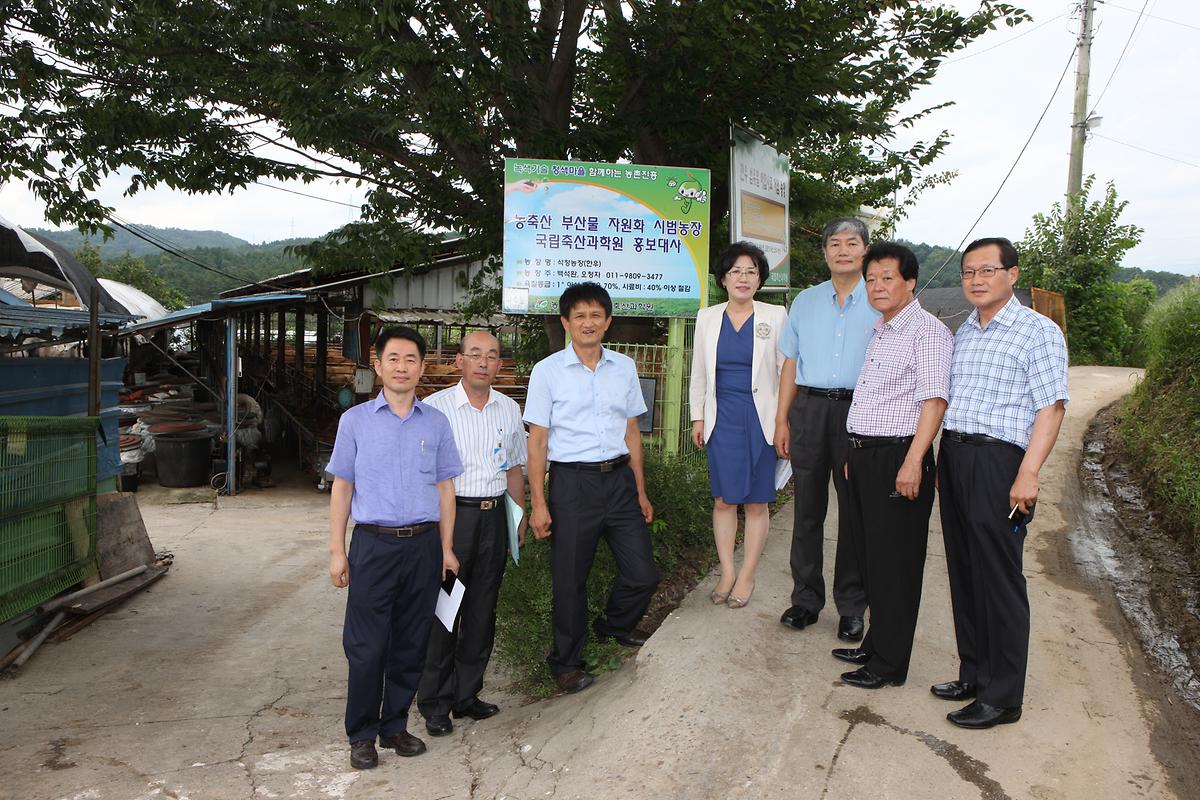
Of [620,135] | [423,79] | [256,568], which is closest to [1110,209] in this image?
[620,135]

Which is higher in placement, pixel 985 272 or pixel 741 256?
pixel 741 256

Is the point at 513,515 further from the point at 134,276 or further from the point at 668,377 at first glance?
the point at 134,276

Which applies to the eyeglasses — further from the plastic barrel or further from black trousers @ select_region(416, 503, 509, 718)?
the plastic barrel

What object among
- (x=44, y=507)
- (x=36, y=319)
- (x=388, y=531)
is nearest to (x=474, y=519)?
(x=388, y=531)

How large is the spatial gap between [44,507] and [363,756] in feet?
13.1

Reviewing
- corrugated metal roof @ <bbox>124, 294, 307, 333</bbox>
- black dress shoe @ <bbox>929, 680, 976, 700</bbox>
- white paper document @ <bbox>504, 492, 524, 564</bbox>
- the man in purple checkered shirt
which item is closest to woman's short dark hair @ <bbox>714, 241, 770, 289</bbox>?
the man in purple checkered shirt

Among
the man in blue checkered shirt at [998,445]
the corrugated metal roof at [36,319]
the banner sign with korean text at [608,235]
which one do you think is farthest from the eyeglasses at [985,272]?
the corrugated metal roof at [36,319]

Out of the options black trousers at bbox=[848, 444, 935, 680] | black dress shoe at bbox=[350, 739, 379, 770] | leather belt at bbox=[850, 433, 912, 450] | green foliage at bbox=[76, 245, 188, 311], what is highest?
green foliage at bbox=[76, 245, 188, 311]

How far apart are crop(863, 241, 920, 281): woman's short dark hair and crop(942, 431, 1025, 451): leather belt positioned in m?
0.64

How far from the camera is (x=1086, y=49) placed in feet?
55.2

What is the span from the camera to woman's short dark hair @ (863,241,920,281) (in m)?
3.35

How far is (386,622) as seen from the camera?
11.3 ft

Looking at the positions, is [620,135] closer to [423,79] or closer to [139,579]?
[423,79]

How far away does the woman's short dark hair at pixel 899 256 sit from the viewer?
3.35 meters
